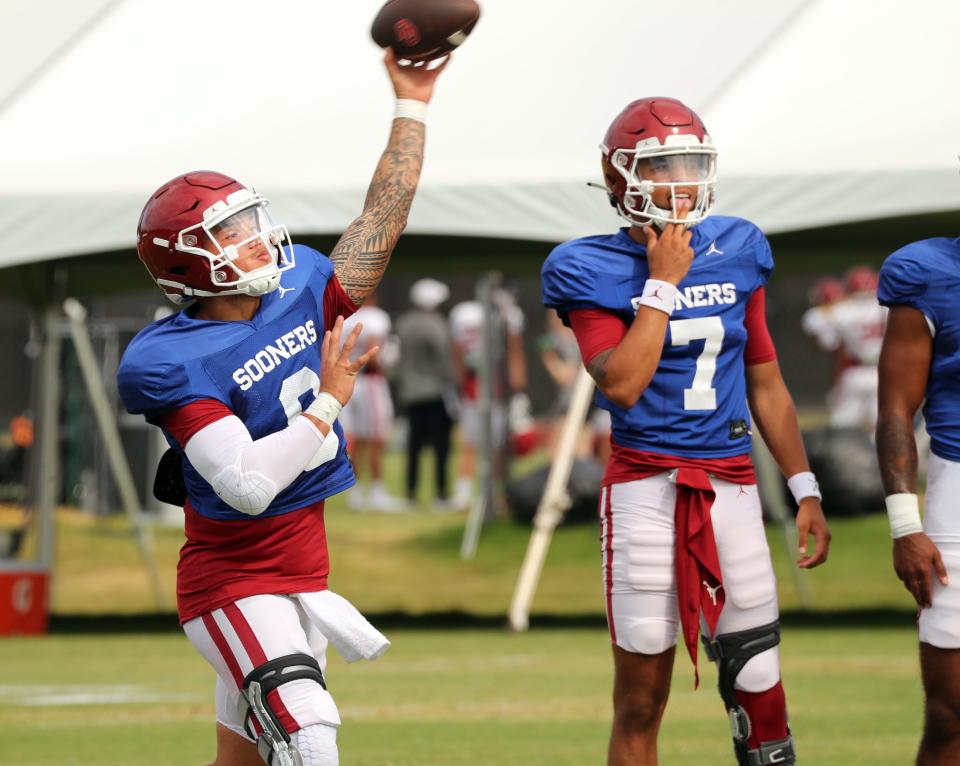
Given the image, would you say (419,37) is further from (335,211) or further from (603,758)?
(335,211)

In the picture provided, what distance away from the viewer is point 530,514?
12.6m

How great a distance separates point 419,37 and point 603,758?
254cm

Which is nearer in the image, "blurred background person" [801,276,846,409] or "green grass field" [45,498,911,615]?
"green grass field" [45,498,911,615]

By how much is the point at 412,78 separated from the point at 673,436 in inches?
45.0

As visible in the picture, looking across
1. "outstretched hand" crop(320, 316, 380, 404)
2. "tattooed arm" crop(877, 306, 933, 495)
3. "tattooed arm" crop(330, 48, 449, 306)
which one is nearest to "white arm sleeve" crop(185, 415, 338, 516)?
"outstretched hand" crop(320, 316, 380, 404)

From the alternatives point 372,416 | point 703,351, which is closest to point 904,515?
point 703,351

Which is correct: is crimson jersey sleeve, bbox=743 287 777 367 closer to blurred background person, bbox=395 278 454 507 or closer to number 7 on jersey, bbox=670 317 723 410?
number 7 on jersey, bbox=670 317 723 410

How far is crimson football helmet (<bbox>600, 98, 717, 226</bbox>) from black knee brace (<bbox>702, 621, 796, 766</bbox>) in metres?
0.98

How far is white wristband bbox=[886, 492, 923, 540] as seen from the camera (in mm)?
3943

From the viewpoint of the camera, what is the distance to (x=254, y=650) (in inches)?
139

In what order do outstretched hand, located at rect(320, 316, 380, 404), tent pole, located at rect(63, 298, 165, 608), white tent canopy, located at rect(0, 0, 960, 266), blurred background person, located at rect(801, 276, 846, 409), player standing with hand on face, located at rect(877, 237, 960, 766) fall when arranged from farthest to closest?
blurred background person, located at rect(801, 276, 846, 409)
tent pole, located at rect(63, 298, 165, 608)
white tent canopy, located at rect(0, 0, 960, 266)
player standing with hand on face, located at rect(877, 237, 960, 766)
outstretched hand, located at rect(320, 316, 380, 404)

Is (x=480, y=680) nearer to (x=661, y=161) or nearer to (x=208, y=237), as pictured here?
(x=661, y=161)

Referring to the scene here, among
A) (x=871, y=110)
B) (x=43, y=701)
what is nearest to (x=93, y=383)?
(x=43, y=701)

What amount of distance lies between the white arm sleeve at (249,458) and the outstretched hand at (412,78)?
1168 millimetres
